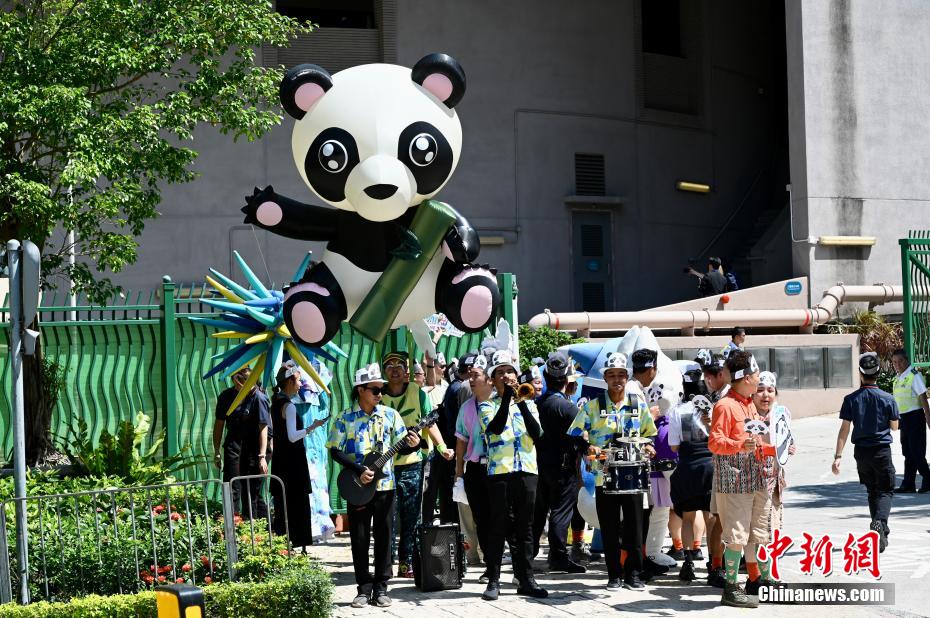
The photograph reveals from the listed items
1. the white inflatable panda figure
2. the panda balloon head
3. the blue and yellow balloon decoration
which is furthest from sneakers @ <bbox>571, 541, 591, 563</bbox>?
the panda balloon head

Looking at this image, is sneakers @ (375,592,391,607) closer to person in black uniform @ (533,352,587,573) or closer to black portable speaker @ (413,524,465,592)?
black portable speaker @ (413,524,465,592)

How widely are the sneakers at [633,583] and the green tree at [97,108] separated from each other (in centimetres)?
695

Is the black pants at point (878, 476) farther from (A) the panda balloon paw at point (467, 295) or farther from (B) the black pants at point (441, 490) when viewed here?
(A) the panda balloon paw at point (467, 295)

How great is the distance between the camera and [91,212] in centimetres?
1347

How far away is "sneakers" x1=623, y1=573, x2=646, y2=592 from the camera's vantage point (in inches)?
373

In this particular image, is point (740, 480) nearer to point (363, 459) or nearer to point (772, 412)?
point (772, 412)

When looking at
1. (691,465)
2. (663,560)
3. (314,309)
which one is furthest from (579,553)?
(314,309)

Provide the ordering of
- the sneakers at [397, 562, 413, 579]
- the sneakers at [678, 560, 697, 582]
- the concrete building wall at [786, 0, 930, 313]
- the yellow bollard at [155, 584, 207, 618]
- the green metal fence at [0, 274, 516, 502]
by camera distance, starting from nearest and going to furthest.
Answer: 1. the yellow bollard at [155, 584, 207, 618]
2. the sneakers at [678, 560, 697, 582]
3. the sneakers at [397, 562, 413, 579]
4. the green metal fence at [0, 274, 516, 502]
5. the concrete building wall at [786, 0, 930, 313]

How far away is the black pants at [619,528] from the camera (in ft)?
30.8

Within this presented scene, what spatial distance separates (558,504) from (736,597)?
81.4 inches

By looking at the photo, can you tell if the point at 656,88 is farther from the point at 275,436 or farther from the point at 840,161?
the point at 275,436

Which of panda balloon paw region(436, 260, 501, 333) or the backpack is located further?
the backpack

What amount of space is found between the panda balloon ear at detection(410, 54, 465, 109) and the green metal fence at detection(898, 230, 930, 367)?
6.40 metres

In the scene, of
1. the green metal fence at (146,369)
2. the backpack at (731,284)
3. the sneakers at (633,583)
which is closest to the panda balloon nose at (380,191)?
the sneakers at (633,583)
